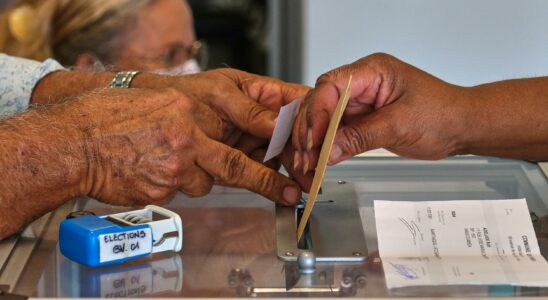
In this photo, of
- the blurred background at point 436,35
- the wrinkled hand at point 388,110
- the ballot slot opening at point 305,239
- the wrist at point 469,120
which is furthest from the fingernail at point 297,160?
the blurred background at point 436,35

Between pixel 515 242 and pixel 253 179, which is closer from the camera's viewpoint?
pixel 515 242

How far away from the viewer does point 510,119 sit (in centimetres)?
131

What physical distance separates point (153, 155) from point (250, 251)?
0.27m

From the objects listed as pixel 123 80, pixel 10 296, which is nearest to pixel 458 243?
pixel 10 296

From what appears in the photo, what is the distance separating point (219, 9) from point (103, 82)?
261cm

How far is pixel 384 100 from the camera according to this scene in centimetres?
127

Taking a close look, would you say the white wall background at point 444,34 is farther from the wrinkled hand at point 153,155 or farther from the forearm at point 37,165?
the forearm at point 37,165

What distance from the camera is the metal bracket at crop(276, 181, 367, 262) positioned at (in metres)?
0.96

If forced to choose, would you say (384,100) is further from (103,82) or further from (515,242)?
(103,82)

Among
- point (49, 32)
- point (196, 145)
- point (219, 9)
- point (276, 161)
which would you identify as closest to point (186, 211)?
point (196, 145)

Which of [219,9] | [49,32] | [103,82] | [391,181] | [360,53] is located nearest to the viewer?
[391,181]

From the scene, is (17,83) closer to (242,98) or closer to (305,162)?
(242,98)

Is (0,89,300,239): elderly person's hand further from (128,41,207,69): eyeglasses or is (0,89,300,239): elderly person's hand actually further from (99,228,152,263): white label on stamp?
(128,41,207,69): eyeglasses

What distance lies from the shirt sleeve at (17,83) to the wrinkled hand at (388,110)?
644mm
